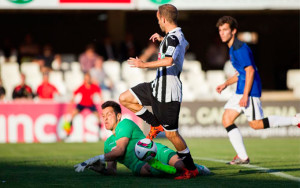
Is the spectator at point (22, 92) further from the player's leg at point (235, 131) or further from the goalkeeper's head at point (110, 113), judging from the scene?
the goalkeeper's head at point (110, 113)

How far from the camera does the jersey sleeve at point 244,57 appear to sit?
349 inches

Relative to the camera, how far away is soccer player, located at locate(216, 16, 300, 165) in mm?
8742

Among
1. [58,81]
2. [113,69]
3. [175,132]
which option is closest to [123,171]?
[175,132]

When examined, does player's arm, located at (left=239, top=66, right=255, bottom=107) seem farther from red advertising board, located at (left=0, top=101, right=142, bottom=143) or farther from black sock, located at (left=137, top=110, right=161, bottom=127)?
red advertising board, located at (left=0, top=101, right=142, bottom=143)

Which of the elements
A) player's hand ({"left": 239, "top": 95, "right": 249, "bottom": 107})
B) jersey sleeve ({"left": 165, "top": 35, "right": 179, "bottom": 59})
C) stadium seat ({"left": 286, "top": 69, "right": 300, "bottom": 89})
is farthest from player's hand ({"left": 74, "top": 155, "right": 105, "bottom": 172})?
stadium seat ({"left": 286, "top": 69, "right": 300, "bottom": 89})

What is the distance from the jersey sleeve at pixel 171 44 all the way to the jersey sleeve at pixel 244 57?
1.78 metres

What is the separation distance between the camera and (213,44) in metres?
25.0

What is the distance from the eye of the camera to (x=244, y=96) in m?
8.80

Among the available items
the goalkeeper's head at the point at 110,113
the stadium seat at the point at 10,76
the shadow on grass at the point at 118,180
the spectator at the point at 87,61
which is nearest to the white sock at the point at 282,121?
the shadow on grass at the point at 118,180

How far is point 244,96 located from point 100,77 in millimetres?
10181

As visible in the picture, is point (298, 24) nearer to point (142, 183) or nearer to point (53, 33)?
point (53, 33)

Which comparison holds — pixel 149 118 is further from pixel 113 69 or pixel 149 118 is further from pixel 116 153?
pixel 113 69

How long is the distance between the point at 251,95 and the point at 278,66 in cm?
1922

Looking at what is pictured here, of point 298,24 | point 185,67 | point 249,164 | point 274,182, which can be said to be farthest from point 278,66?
point 274,182
